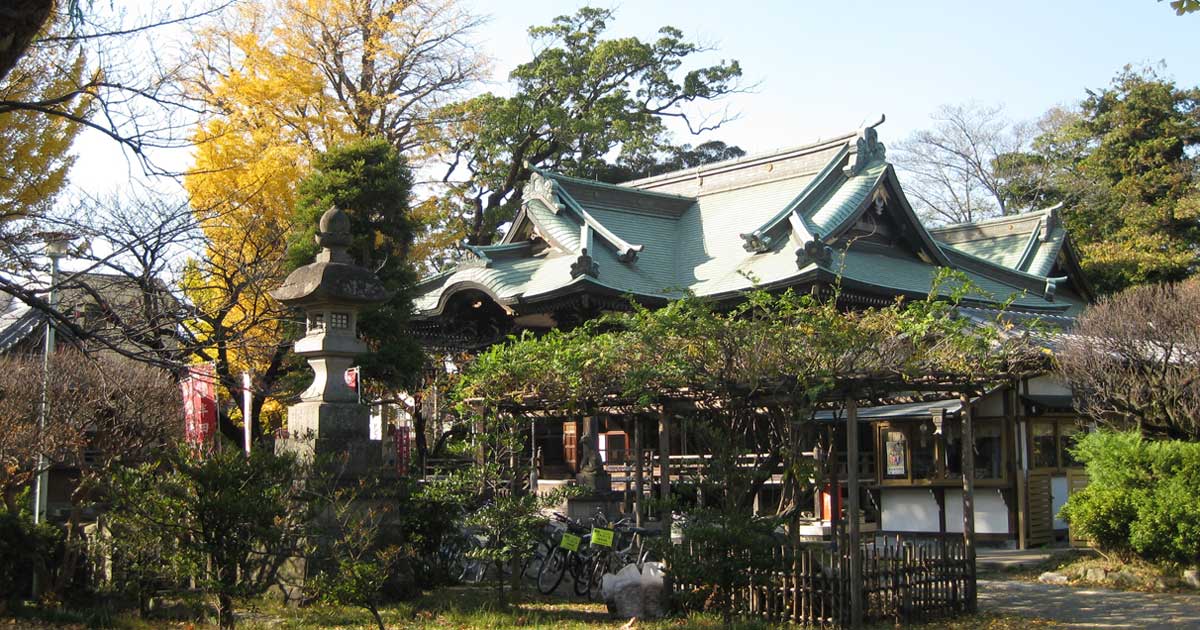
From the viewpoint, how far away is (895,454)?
2005 cm

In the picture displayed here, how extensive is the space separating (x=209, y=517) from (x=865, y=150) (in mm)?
19736

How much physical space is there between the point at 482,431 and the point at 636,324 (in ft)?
7.78

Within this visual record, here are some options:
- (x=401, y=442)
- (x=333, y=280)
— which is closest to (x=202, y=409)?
(x=333, y=280)

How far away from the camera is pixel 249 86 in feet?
90.6

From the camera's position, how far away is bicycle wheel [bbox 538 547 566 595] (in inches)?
543

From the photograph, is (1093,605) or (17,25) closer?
(17,25)

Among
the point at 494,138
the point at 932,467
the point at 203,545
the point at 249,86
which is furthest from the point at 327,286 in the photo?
the point at 494,138

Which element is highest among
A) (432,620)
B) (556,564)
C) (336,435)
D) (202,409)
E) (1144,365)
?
(1144,365)

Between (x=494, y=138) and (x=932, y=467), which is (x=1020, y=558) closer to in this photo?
(x=932, y=467)

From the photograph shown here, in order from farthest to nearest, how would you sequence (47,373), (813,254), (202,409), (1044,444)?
1. (813,254)
2. (1044,444)
3. (202,409)
4. (47,373)

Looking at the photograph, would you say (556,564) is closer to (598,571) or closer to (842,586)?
(598,571)

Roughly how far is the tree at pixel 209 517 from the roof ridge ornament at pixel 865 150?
1864 centimetres

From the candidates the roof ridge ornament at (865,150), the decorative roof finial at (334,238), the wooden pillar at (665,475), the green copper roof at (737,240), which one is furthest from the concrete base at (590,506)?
the roof ridge ornament at (865,150)

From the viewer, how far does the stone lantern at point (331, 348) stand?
1236cm
